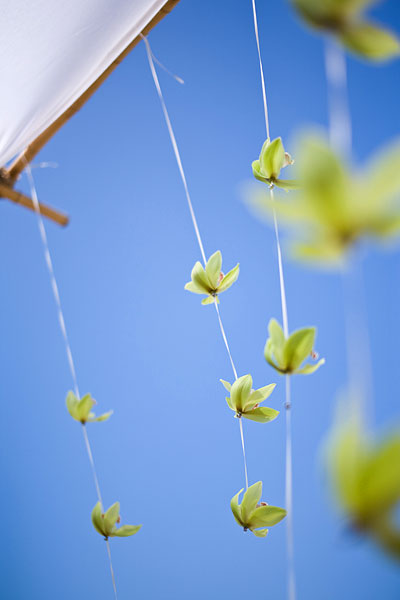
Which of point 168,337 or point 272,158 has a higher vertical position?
point 168,337

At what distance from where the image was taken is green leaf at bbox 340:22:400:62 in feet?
0.61

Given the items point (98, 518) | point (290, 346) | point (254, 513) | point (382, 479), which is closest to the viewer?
point (382, 479)

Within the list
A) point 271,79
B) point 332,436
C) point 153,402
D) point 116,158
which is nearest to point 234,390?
point 332,436

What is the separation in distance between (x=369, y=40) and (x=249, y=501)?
33 centimetres

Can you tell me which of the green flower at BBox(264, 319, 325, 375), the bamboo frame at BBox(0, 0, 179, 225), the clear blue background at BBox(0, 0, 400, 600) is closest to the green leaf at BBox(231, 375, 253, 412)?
Result: the green flower at BBox(264, 319, 325, 375)

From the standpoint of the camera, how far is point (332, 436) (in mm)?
140

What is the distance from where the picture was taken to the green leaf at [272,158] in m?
0.37

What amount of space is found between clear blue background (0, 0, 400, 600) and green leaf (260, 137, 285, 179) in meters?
1.38

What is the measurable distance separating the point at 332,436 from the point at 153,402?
1.72m

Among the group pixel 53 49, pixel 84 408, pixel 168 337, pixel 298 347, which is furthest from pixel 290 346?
pixel 168 337

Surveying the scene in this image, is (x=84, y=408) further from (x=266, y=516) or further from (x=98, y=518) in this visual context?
(x=266, y=516)

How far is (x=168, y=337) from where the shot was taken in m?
1.81

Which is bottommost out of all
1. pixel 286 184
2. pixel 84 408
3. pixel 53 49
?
pixel 84 408

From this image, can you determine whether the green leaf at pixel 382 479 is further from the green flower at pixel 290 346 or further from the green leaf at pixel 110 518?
the green leaf at pixel 110 518
